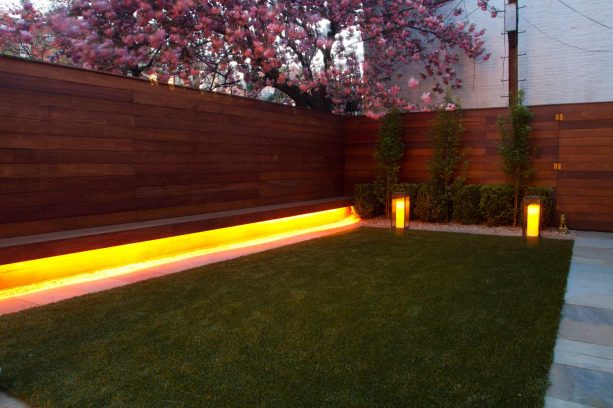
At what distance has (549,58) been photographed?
31.0 ft

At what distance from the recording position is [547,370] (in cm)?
238

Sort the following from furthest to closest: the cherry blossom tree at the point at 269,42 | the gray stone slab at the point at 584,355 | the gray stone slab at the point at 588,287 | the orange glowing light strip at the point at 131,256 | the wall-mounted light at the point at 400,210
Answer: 1. the wall-mounted light at the point at 400,210
2. the cherry blossom tree at the point at 269,42
3. the orange glowing light strip at the point at 131,256
4. the gray stone slab at the point at 588,287
5. the gray stone slab at the point at 584,355

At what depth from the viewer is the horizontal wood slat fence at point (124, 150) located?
4324 mm

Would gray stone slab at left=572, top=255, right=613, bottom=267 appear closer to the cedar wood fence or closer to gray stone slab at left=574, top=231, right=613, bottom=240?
gray stone slab at left=574, top=231, right=613, bottom=240

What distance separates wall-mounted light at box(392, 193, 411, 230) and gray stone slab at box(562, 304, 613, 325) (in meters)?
3.62

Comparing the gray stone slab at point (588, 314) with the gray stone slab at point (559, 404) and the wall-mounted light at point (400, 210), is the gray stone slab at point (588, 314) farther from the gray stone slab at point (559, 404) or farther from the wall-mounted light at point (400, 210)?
the wall-mounted light at point (400, 210)

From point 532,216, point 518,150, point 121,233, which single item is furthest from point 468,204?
point 121,233

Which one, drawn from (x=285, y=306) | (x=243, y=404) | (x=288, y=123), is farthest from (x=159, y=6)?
(x=243, y=404)

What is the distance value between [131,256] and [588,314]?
4524 mm

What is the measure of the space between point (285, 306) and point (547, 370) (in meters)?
1.83

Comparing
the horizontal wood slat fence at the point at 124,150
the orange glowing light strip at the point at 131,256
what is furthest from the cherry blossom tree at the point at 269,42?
the orange glowing light strip at the point at 131,256

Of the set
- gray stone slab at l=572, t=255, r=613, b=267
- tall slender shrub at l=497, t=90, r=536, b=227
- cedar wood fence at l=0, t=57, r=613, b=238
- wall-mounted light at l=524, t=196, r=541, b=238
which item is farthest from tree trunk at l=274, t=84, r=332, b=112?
gray stone slab at l=572, t=255, r=613, b=267

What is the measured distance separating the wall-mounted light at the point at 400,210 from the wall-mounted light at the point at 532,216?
1734 millimetres

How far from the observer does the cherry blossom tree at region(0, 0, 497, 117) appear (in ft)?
22.6
